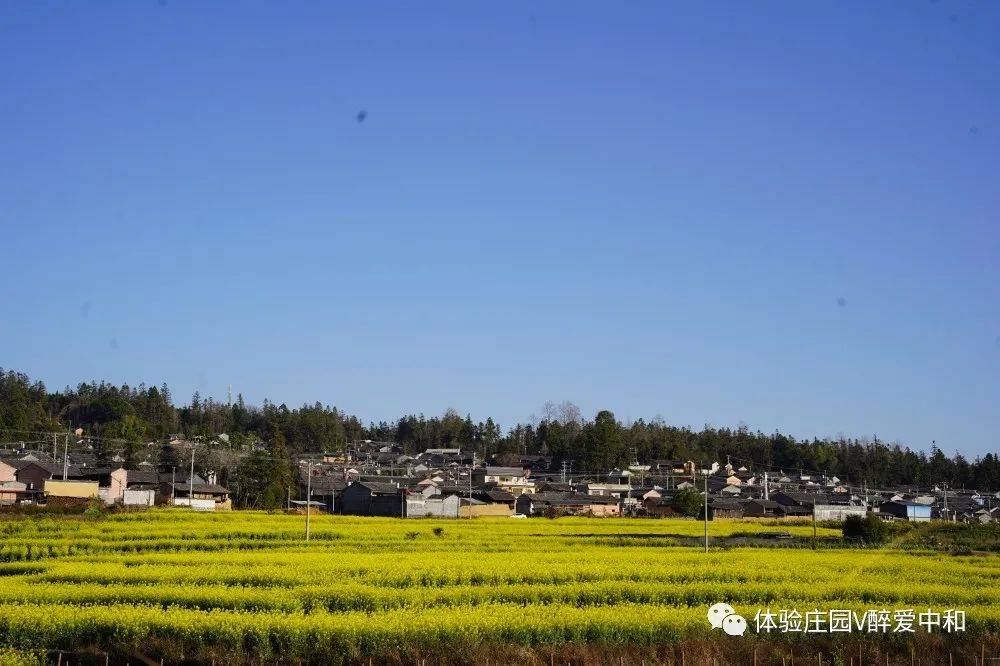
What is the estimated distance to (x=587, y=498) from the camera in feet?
268

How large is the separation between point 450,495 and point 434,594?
48.2 m

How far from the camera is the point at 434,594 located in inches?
970

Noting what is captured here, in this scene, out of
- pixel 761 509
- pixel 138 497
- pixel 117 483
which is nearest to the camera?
pixel 138 497

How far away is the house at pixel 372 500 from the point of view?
225ft

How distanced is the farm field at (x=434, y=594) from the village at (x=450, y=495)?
17.3 meters

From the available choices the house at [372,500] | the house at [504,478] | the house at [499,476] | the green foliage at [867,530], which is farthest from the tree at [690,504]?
the house at [499,476]

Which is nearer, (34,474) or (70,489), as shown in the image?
(70,489)

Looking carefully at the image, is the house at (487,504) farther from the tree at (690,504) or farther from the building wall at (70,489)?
the building wall at (70,489)

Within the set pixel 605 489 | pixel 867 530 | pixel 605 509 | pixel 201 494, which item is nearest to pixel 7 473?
pixel 201 494

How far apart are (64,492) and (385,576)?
46058 mm

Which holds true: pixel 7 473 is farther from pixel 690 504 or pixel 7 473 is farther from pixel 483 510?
pixel 690 504

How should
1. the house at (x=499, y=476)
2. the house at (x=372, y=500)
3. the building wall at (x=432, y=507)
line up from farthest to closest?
the house at (x=499, y=476) → the house at (x=372, y=500) → the building wall at (x=432, y=507)

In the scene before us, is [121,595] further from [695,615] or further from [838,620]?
[838,620]

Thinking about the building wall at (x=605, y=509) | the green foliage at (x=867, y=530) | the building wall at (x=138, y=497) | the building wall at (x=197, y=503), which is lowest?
the building wall at (x=605, y=509)
